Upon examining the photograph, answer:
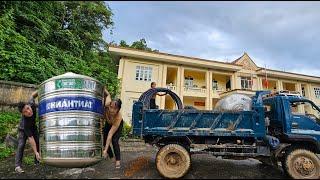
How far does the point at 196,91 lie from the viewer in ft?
78.3

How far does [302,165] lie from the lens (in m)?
6.46

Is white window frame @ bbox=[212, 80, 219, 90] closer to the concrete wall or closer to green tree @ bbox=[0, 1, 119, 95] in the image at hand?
green tree @ bbox=[0, 1, 119, 95]

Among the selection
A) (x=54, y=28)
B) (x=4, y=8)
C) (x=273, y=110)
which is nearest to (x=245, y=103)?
(x=273, y=110)

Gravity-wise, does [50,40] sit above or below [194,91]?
above

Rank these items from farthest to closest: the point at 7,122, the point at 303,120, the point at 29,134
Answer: the point at 7,122 < the point at 303,120 < the point at 29,134

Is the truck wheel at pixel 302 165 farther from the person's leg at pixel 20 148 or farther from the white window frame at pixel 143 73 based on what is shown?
the white window frame at pixel 143 73

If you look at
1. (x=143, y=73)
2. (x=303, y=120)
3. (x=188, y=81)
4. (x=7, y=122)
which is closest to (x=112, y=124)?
(x=303, y=120)

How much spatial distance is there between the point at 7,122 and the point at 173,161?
7102 millimetres

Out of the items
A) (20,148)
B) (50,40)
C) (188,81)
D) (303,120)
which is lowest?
(20,148)

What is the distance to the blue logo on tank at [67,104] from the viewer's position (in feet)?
17.9

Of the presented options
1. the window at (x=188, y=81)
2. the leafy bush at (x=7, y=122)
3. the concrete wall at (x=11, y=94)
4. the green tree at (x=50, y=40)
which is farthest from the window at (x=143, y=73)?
the leafy bush at (x=7, y=122)

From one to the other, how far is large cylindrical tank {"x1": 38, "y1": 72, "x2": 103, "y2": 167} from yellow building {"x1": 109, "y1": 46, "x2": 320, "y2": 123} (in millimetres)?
14542

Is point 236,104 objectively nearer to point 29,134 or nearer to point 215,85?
point 29,134

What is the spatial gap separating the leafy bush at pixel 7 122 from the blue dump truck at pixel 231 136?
18.7 feet
